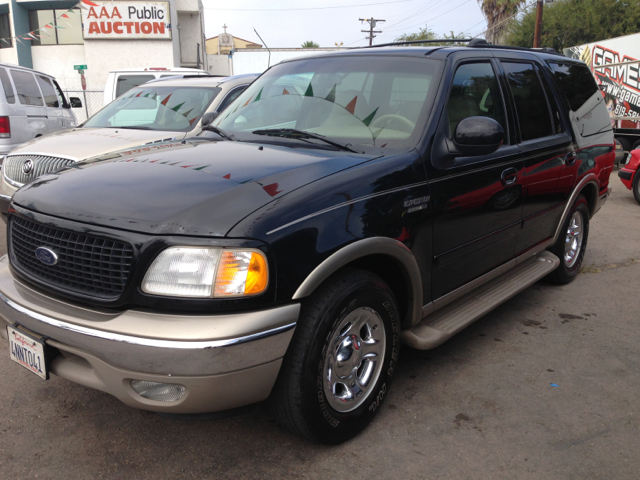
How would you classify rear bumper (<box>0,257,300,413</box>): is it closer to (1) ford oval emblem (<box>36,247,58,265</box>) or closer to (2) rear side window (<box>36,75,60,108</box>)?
(1) ford oval emblem (<box>36,247,58,265</box>)

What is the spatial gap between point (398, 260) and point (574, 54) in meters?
18.5

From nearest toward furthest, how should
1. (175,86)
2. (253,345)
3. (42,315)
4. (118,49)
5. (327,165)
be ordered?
(253,345) < (42,315) < (327,165) < (175,86) < (118,49)

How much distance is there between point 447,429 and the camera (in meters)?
2.81

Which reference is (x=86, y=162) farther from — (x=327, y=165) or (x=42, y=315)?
(x=327, y=165)

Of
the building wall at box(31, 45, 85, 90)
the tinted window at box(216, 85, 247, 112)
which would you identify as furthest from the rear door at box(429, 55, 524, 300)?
the building wall at box(31, 45, 85, 90)

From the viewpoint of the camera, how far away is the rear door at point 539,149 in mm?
3824

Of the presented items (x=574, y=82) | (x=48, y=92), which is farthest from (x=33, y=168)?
(x=48, y=92)

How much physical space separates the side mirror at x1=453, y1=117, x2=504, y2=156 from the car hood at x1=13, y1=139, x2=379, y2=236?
0.56 meters

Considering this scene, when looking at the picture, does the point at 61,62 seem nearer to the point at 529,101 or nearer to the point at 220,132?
the point at 220,132

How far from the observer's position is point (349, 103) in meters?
3.28

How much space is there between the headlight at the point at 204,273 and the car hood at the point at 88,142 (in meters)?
3.18

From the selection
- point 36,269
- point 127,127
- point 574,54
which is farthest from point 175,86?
point 574,54

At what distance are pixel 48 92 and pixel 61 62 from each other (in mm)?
16378

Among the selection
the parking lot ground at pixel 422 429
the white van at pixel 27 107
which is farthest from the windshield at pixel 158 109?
the parking lot ground at pixel 422 429
